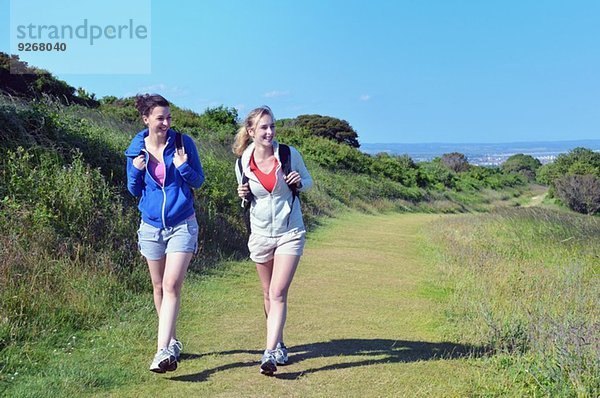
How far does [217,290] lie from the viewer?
25.7ft

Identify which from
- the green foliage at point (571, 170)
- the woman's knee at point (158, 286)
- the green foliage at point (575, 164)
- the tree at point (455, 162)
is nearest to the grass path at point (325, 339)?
the woman's knee at point (158, 286)

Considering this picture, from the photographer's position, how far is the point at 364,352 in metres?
5.60

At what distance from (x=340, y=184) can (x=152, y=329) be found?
69.3 ft

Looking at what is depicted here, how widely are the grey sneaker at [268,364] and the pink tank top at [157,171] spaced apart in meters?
1.63

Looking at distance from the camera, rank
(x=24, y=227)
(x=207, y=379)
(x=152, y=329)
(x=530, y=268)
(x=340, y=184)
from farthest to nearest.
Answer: (x=340, y=184)
(x=530, y=268)
(x=24, y=227)
(x=152, y=329)
(x=207, y=379)

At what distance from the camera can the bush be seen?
1330 inches

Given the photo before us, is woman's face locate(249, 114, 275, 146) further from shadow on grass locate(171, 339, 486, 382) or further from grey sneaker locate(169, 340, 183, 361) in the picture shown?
shadow on grass locate(171, 339, 486, 382)

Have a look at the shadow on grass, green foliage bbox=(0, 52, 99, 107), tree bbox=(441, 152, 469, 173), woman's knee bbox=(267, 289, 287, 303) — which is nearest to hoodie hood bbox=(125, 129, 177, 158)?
woman's knee bbox=(267, 289, 287, 303)

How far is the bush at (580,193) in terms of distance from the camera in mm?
33781

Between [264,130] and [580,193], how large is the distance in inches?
1331

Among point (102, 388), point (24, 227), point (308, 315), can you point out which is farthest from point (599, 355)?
point (24, 227)

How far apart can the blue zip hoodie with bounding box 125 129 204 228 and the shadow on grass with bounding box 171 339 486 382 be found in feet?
4.37

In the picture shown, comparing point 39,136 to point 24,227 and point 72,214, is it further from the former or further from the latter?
point 24,227

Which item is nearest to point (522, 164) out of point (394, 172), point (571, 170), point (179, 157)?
point (571, 170)
